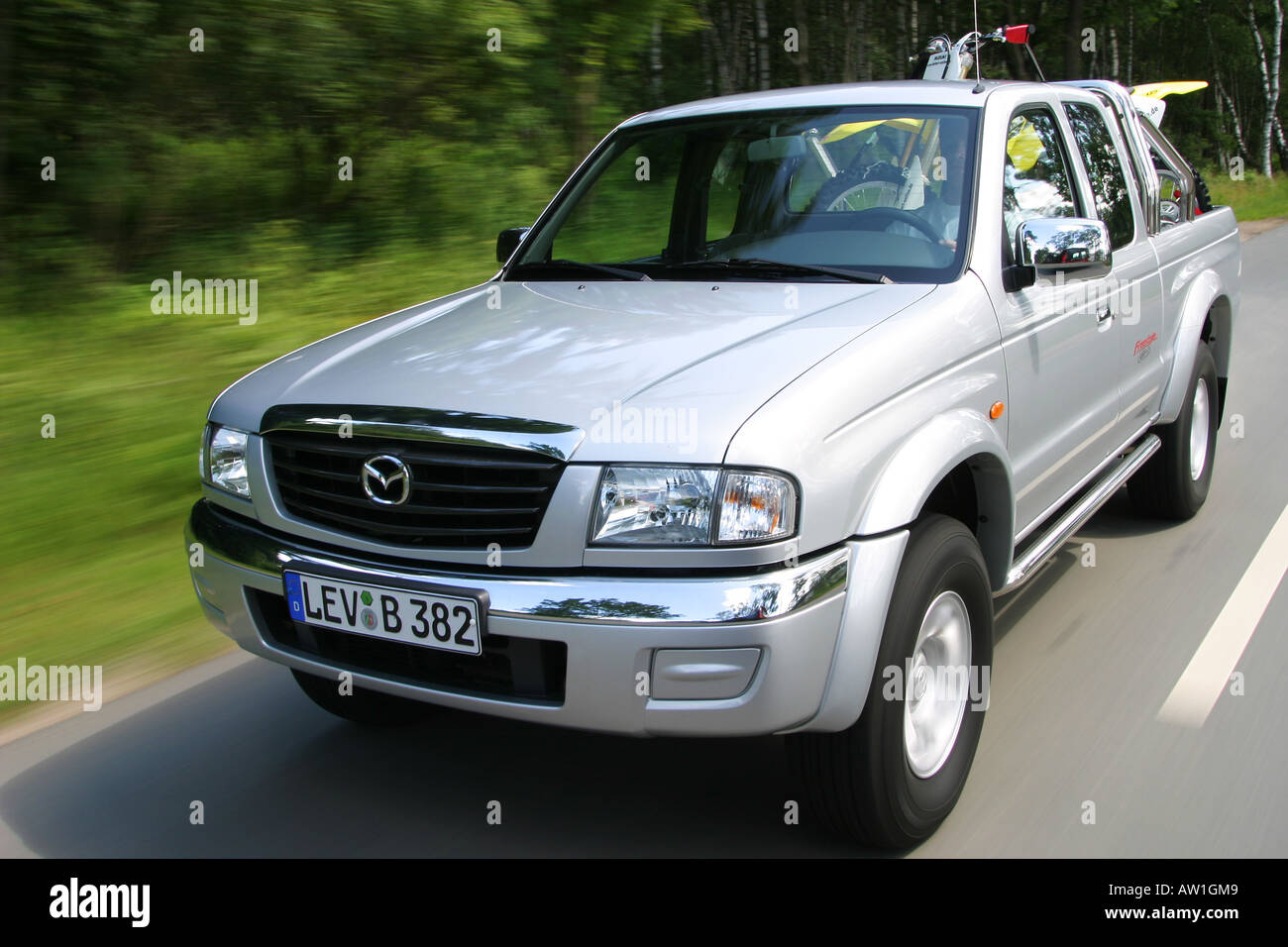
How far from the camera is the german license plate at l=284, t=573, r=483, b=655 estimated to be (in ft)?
8.48

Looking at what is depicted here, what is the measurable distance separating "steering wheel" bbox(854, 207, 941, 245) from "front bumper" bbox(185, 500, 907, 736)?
1.14 meters

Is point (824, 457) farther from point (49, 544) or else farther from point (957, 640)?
point (49, 544)

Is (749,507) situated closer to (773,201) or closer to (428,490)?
(428,490)

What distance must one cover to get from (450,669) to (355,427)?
1.86 ft

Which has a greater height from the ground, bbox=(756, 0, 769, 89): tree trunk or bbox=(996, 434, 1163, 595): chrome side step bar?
bbox=(756, 0, 769, 89): tree trunk

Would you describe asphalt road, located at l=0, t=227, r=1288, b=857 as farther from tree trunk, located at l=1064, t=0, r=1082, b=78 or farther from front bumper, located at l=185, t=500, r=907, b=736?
tree trunk, located at l=1064, t=0, r=1082, b=78

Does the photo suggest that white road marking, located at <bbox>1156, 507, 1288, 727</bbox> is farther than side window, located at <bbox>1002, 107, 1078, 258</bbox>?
No

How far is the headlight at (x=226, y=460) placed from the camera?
3.06 m

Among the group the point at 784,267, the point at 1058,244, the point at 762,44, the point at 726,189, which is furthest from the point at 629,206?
the point at 762,44

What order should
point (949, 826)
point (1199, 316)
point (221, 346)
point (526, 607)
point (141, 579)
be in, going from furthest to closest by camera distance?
1. point (221, 346)
2. point (1199, 316)
3. point (141, 579)
4. point (949, 826)
5. point (526, 607)

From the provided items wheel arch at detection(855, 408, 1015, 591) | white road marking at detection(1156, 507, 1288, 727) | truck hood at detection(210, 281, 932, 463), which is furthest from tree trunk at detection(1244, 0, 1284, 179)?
truck hood at detection(210, 281, 932, 463)
